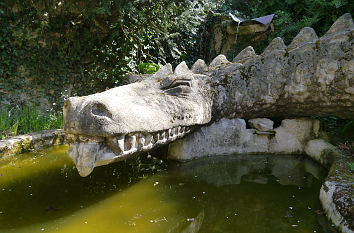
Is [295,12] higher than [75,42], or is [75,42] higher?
[295,12]

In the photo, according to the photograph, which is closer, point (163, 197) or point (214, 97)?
point (163, 197)

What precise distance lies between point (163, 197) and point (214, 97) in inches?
72.9

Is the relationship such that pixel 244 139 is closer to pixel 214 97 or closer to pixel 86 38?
pixel 214 97

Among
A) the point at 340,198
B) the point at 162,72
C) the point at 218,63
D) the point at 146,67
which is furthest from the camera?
the point at 146,67

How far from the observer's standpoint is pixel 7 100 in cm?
670

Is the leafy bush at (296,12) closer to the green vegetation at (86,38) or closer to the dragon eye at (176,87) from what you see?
the green vegetation at (86,38)

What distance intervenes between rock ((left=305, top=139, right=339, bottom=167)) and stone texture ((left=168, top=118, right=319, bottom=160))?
7.3 inches

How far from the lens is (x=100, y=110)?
8.55ft

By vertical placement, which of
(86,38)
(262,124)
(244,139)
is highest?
(86,38)

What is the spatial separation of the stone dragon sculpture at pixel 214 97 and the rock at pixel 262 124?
0.39 feet

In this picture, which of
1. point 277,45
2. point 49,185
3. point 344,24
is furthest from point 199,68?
point 49,185

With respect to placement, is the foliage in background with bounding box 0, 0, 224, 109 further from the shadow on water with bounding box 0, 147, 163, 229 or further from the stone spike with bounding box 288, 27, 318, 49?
the stone spike with bounding box 288, 27, 318, 49

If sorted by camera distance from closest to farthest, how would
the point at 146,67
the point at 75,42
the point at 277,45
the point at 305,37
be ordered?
the point at 305,37, the point at 277,45, the point at 75,42, the point at 146,67

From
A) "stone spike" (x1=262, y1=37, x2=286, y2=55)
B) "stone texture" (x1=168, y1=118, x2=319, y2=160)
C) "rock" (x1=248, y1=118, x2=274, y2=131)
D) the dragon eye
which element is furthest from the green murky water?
"stone spike" (x1=262, y1=37, x2=286, y2=55)
